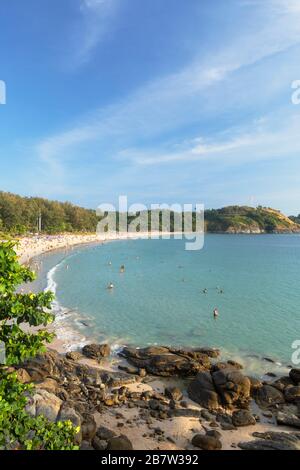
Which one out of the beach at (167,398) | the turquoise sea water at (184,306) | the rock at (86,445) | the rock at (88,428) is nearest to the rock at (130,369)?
the beach at (167,398)

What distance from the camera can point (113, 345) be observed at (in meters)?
28.8

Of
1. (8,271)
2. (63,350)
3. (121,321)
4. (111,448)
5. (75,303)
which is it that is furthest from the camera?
(75,303)

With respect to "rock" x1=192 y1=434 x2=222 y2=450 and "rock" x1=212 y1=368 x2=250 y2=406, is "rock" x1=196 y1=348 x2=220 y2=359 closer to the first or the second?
→ "rock" x1=212 y1=368 x2=250 y2=406

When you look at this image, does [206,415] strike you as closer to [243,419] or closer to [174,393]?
[243,419]

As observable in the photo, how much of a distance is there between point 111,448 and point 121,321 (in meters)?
22.2

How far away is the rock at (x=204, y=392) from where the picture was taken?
757 inches

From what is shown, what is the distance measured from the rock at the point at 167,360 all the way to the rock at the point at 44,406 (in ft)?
30.2

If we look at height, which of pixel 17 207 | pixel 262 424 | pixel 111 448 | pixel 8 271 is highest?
pixel 17 207

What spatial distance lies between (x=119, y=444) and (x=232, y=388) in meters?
8.20

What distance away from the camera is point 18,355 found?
7.53 metres

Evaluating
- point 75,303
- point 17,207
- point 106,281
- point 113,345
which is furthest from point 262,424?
point 17,207

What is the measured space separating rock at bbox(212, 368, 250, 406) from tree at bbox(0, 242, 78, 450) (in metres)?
14.1
